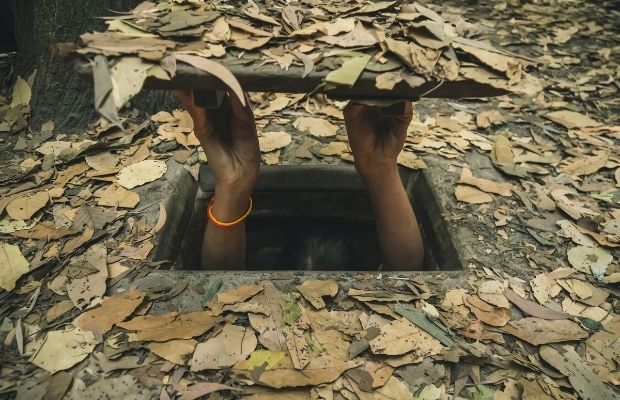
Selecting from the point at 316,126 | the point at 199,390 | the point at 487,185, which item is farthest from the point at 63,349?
the point at 487,185

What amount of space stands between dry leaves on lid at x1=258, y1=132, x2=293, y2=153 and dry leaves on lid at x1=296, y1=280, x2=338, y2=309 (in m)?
0.96

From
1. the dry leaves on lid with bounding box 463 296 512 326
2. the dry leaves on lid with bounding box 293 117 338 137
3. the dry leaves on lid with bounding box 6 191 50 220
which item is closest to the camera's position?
the dry leaves on lid with bounding box 463 296 512 326

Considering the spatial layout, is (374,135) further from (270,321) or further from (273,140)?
(270,321)

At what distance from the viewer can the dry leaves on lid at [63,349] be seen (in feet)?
4.35

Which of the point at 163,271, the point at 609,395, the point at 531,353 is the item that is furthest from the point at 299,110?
the point at 609,395

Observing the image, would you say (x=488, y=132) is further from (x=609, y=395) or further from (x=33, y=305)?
(x=33, y=305)

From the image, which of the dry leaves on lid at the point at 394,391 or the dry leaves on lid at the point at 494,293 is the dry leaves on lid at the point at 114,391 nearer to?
the dry leaves on lid at the point at 394,391

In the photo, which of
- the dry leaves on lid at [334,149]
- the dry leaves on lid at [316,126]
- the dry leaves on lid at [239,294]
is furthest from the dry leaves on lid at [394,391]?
the dry leaves on lid at [316,126]

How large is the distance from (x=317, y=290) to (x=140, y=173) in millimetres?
Answer: 1046

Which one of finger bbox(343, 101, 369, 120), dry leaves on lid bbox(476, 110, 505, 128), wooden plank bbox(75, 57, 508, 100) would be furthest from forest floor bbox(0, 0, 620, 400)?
wooden plank bbox(75, 57, 508, 100)

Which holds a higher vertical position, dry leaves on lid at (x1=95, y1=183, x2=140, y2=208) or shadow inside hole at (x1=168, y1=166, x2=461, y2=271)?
dry leaves on lid at (x1=95, y1=183, x2=140, y2=208)

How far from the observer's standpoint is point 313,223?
8.27ft

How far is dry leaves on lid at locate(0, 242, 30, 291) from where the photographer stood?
1.56 m

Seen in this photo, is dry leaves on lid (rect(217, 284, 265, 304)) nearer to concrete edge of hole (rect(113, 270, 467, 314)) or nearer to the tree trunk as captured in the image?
concrete edge of hole (rect(113, 270, 467, 314))
